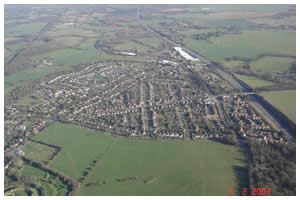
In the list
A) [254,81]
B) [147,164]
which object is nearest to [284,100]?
[254,81]

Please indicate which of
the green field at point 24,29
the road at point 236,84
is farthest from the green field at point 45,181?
the green field at point 24,29

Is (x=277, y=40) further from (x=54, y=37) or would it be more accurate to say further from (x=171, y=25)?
(x=54, y=37)

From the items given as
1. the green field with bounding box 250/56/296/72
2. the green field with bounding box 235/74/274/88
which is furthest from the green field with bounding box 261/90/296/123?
the green field with bounding box 250/56/296/72

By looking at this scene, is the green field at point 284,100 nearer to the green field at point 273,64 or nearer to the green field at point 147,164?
the green field at point 147,164

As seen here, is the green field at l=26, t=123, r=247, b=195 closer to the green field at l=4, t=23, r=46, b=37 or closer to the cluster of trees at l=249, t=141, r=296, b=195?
the cluster of trees at l=249, t=141, r=296, b=195

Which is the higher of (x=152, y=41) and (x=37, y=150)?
(x=152, y=41)

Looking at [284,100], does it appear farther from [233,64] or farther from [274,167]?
[233,64]
